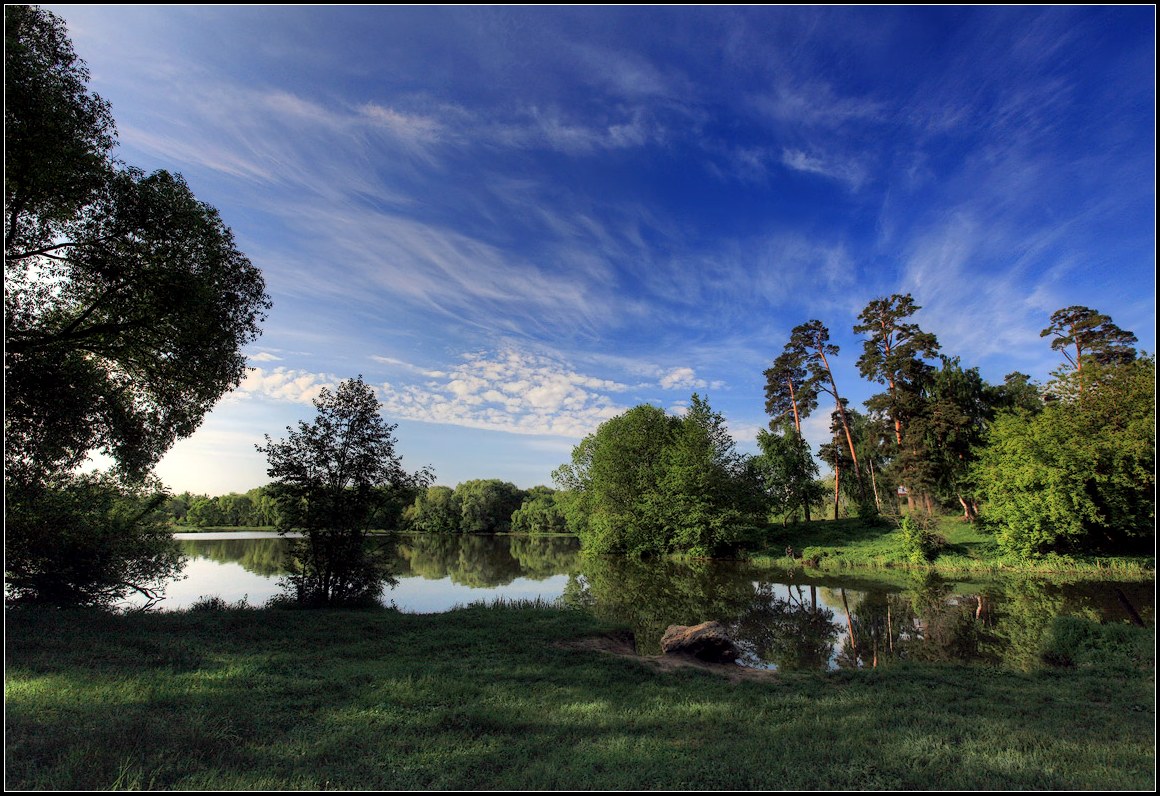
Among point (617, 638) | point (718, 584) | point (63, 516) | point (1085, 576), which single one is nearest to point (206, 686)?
point (617, 638)

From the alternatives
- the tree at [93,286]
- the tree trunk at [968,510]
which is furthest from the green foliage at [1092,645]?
the tree trunk at [968,510]

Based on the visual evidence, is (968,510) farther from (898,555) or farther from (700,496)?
(700,496)

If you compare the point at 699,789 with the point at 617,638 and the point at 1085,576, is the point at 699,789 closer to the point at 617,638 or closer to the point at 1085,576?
the point at 617,638

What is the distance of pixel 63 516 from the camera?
498 inches

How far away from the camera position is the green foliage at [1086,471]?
23969 mm

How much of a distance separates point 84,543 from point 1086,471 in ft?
137

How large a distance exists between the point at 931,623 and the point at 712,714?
13.1m

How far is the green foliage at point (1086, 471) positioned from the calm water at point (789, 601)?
454cm

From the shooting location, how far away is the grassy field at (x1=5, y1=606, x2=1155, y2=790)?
192 inches

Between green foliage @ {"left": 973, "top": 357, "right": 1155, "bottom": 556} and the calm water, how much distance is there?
14.9ft

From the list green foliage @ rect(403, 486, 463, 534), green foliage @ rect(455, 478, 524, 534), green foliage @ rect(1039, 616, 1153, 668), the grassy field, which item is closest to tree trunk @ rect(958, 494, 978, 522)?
green foliage @ rect(1039, 616, 1153, 668)

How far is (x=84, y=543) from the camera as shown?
513 inches

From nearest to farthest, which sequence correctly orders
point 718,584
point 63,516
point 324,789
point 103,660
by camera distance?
point 324,789 → point 103,660 → point 63,516 → point 718,584

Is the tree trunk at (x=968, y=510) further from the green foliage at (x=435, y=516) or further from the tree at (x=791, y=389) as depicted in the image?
the green foliage at (x=435, y=516)
